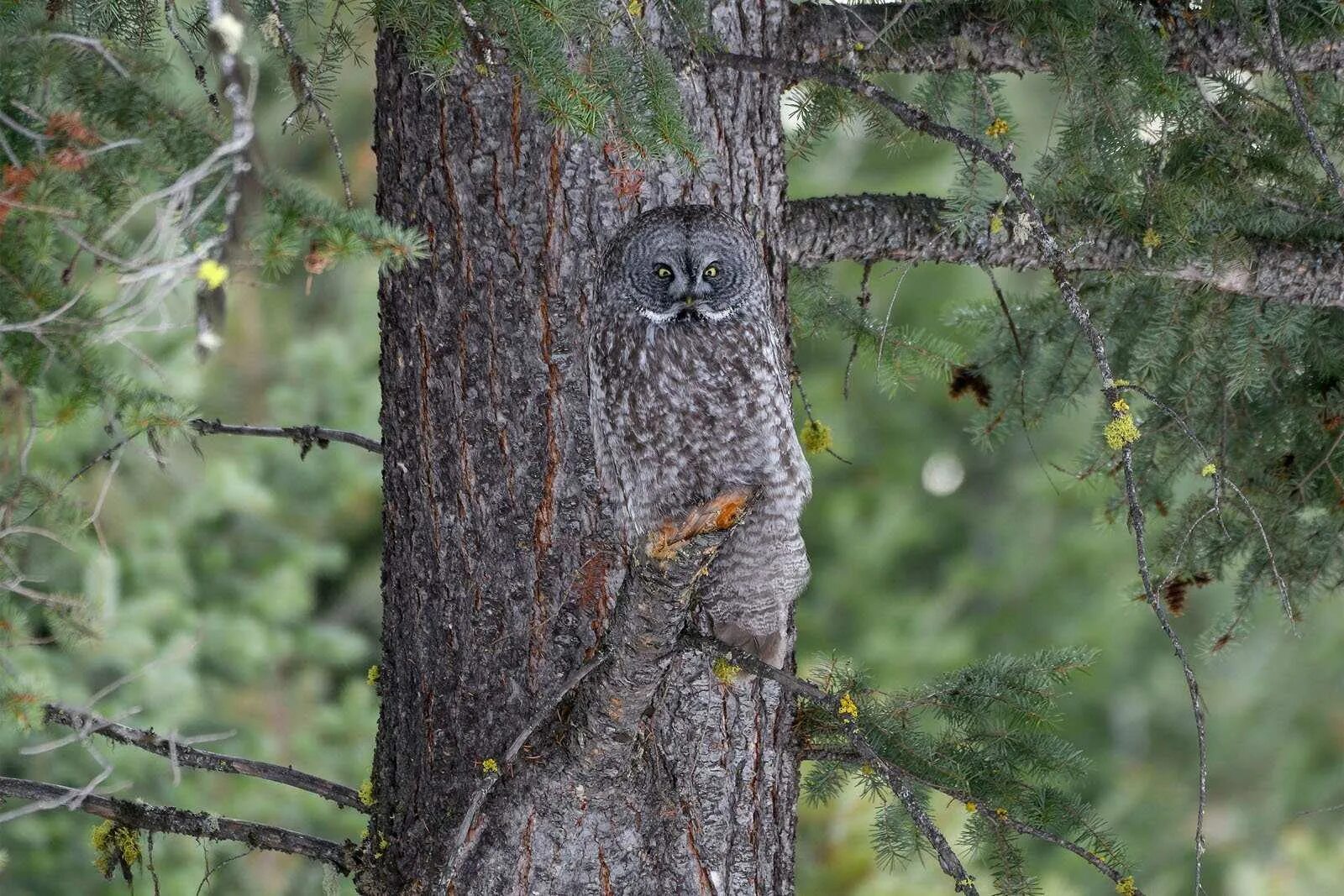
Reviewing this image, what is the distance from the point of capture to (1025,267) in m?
2.61

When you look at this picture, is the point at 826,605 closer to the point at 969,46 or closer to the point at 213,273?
the point at 969,46

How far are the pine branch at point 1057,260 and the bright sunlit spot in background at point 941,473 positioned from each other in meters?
5.87

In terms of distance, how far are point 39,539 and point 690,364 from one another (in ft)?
9.20

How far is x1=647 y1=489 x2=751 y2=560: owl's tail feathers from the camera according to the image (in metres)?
1.93

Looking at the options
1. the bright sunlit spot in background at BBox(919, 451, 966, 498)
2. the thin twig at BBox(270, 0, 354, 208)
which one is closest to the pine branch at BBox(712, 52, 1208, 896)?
the thin twig at BBox(270, 0, 354, 208)

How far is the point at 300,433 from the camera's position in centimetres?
267

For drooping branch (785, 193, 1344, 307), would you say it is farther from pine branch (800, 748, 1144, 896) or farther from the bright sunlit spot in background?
the bright sunlit spot in background

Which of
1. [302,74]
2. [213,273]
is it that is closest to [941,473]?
[302,74]

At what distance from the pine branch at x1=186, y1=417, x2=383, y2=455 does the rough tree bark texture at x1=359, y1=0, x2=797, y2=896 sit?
204mm

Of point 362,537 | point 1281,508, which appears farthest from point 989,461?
point 1281,508

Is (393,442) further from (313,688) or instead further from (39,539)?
(313,688)

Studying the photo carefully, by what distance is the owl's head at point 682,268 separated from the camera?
2.46 meters

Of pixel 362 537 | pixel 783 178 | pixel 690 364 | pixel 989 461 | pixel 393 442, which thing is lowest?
pixel 393 442

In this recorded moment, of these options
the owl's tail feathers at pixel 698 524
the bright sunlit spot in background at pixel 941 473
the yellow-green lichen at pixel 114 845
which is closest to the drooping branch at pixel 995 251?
the owl's tail feathers at pixel 698 524
